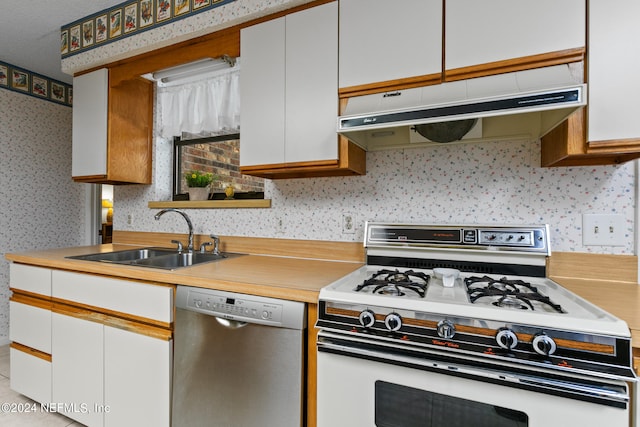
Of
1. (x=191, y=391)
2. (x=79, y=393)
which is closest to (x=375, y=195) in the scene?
(x=191, y=391)

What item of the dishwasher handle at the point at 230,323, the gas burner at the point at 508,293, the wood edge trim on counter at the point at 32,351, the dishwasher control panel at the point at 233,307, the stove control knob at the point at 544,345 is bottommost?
the wood edge trim on counter at the point at 32,351

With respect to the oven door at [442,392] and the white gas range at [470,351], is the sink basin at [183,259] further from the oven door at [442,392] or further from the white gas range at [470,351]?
the oven door at [442,392]

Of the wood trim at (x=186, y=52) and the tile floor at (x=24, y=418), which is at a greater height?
the wood trim at (x=186, y=52)

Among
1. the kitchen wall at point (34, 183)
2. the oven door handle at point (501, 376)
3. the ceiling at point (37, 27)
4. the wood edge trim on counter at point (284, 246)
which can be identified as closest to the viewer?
the oven door handle at point (501, 376)

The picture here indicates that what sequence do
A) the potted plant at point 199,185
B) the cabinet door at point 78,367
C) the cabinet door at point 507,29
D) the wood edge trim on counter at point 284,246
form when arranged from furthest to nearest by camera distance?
the potted plant at point 199,185, the wood edge trim on counter at point 284,246, the cabinet door at point 78,367, the cabinet door at point 507,29

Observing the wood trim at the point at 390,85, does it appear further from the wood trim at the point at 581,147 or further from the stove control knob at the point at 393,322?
the stove control knob at the point at 393,322

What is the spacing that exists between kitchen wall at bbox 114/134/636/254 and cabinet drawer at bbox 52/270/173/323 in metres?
0.74

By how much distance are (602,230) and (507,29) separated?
0.89m

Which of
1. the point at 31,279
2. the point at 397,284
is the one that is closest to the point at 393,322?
the point at 397,284

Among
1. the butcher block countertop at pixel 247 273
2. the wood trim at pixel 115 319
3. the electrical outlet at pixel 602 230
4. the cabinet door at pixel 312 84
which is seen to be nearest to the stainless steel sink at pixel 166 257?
the butcher block countertop at pixel 247 273

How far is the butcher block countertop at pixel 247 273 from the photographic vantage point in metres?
1.22

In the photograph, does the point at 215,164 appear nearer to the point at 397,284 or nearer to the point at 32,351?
the point at 32,351

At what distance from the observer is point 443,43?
1.33m

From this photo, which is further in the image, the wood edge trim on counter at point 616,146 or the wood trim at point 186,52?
the wood trim at point 186,52
